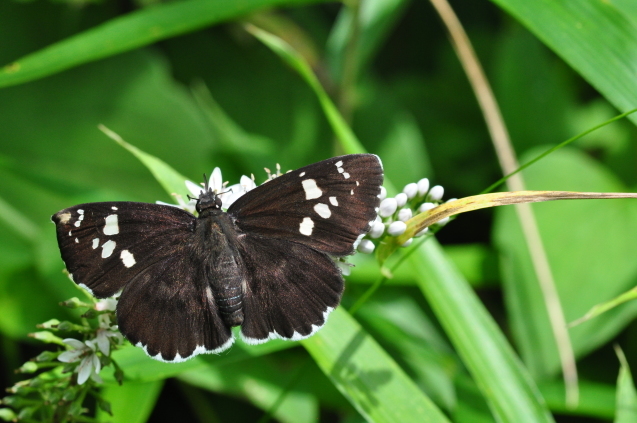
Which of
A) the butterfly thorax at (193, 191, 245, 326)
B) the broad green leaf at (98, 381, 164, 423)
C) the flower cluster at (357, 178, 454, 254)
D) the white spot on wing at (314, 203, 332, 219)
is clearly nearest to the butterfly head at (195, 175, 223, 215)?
the butterfly thorax at (193, 191, 245, 326)

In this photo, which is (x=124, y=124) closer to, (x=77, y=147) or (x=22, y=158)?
(x=77, y=147)

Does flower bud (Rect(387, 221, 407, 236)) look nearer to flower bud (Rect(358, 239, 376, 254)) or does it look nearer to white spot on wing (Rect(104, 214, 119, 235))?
flower bud (Rect(358, 239, 376, 254))

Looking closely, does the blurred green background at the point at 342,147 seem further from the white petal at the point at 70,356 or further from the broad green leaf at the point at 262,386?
the white petal at the point at 70,356

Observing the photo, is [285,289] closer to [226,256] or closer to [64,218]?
[226,256]

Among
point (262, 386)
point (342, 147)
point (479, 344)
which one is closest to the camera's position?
point (479, 344)

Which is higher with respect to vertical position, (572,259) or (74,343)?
(74,343)

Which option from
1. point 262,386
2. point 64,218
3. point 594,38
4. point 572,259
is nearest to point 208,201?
point 64,218
